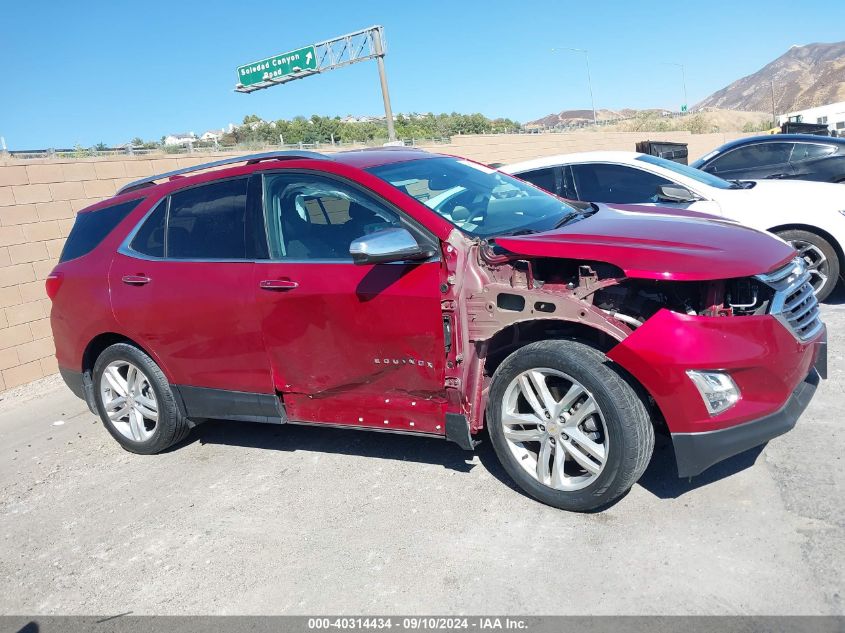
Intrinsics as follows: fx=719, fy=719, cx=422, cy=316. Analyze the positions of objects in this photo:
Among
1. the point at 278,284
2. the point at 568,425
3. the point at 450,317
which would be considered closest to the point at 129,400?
the point at 278,284

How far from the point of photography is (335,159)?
4305 mm

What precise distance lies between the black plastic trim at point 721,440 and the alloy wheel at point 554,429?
34 centimetres

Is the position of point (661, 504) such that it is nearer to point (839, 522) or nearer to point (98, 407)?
point (839, 522)

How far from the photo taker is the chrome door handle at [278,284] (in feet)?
13.5

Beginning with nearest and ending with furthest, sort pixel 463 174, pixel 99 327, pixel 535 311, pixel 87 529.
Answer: pixel 535 311 < pixel 87 529 < pixel 463 174 < pixel 99 327

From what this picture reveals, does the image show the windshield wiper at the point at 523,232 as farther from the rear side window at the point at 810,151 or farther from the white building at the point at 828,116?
the white building at the point at 828,116

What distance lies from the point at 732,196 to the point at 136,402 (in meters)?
5.28

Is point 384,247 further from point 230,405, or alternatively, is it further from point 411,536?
point 230,405

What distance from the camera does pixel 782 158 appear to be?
9250 mm

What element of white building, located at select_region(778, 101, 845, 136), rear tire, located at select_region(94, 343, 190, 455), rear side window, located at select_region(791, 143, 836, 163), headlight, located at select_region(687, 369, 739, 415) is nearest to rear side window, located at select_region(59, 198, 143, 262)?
rear tire, located at select_region(94, 343, 190, 455)

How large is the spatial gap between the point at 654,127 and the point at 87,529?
52.7 metres

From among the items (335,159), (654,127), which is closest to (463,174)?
(335,159)

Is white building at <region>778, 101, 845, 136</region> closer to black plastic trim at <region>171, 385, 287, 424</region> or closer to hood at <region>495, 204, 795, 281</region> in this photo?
hood at <region>495, 204, 795, 281</region>

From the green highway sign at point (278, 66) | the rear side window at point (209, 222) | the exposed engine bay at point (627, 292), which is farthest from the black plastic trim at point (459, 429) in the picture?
the green highway sign at point (278, 66)
